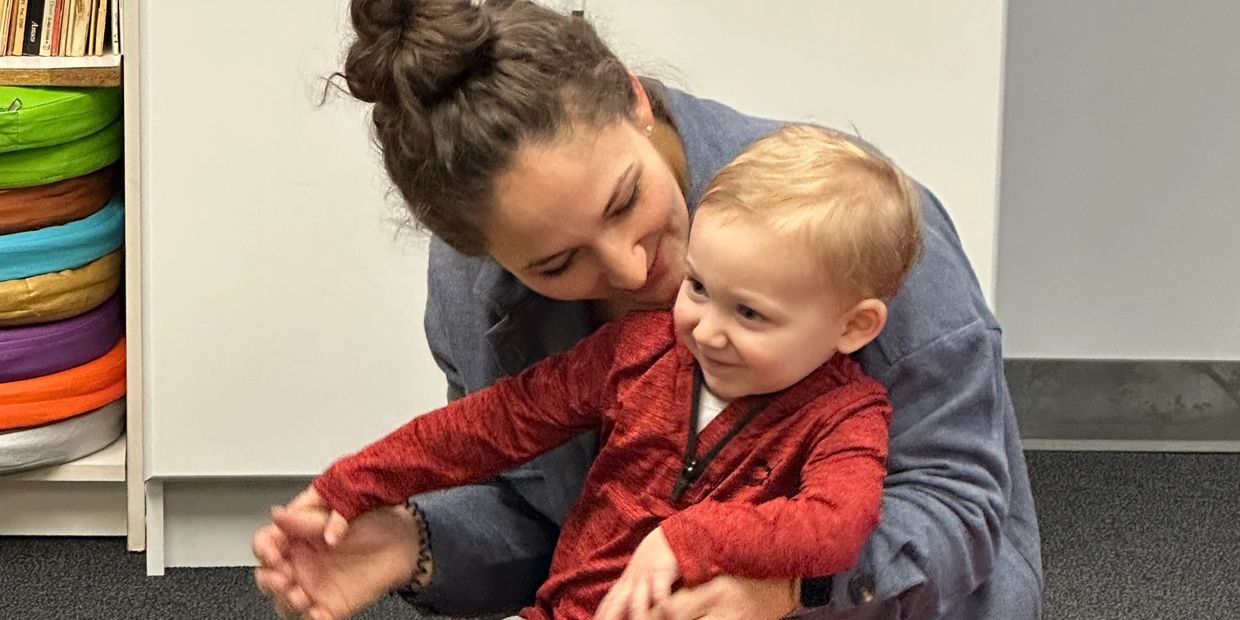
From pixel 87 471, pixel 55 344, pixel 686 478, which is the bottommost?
pixel 87 471

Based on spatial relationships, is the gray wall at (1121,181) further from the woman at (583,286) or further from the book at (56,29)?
the book at (56,29)

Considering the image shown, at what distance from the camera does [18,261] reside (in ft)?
6.61

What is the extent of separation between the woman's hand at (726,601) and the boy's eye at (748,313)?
17 centimetres

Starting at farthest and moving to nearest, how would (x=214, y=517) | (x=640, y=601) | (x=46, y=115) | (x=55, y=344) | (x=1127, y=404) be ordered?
(x=1127, y=404) → (x=214, y=517) → (x=55, y=344) → (x=46, y=115) → (x=640, y=601)

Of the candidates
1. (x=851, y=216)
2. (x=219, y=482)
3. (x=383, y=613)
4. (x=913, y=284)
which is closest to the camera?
(x=851, y=216)

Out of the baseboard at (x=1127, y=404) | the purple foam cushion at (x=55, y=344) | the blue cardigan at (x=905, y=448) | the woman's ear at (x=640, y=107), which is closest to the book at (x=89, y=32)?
the purple foam cushion at (x=55, y=344)

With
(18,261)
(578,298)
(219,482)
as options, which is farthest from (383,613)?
(578,298)

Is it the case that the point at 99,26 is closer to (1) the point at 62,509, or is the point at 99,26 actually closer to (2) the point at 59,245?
(2) the point at 59,245

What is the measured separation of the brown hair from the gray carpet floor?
1.15 m

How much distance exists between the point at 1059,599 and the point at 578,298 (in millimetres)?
1302

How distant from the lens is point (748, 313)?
37.4 inches

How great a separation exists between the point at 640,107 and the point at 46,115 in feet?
4.12

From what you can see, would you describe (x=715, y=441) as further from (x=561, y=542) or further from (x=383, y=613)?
(x=383, y=613)

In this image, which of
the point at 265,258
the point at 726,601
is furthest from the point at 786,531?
the point at 265,258
